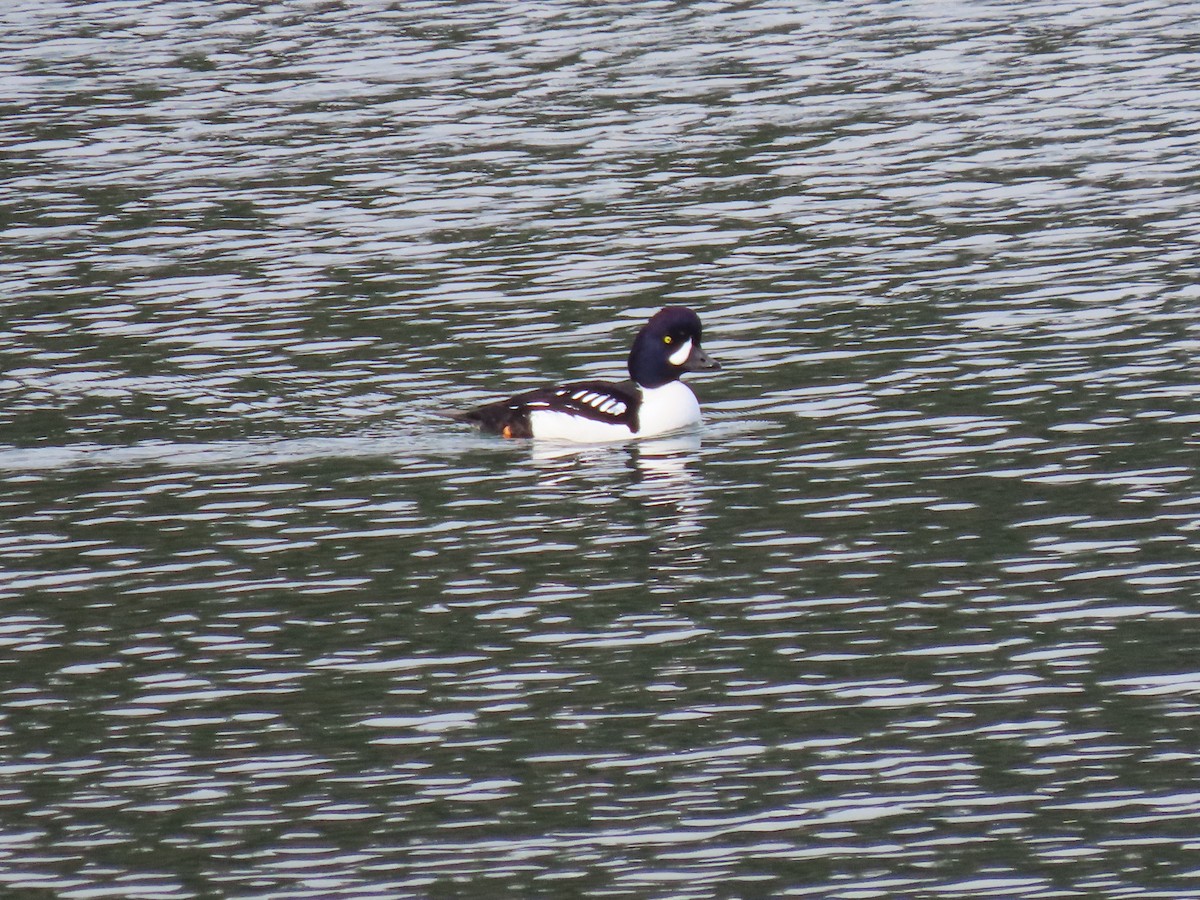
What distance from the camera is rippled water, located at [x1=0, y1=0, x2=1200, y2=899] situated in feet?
42.4

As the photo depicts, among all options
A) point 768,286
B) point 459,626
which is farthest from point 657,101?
point 459,626

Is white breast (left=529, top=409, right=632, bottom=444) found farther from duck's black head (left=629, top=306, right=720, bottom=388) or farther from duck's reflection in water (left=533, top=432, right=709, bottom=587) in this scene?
duck's black head (left=629, top=306, right=720, bottom=388)

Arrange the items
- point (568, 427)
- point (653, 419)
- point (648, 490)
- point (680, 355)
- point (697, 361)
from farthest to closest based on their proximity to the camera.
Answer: point (697, 361) → point (680, 355) → point (653, 419) → point (568, 427) → point (648, 490)

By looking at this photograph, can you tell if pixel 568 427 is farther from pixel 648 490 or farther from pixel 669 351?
pixel 648 490

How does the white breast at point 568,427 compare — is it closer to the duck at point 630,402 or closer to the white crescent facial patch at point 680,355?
the duck at point 630,402

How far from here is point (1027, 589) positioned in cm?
1644

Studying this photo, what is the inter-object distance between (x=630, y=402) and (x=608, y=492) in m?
A: 2.17

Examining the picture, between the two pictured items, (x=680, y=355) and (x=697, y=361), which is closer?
(x=680, y=355)

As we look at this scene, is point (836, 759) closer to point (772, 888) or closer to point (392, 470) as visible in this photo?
point (772, 888)

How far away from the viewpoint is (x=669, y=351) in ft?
74.4

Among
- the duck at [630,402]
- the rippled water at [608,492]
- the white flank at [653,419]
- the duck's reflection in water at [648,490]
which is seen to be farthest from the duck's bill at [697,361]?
the duck's reflection in water at [648,490]

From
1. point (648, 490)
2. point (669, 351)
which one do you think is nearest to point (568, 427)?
point (669, 351)

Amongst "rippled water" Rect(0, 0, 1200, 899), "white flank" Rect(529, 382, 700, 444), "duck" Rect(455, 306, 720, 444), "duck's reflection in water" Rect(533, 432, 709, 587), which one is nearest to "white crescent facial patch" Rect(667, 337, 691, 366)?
"duck" Rect(455, 306, 720, 444)

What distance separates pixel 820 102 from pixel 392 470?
18.4 metres
